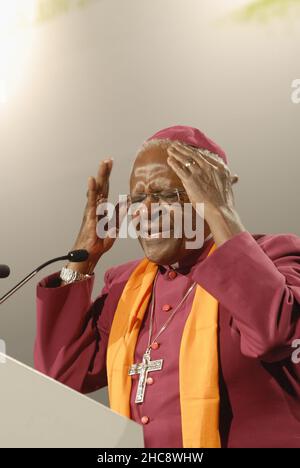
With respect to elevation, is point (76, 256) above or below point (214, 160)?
below

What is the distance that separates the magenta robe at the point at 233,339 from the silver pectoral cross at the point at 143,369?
18 mm

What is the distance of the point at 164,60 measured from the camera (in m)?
3.18

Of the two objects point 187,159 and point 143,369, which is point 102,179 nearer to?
point 187,159

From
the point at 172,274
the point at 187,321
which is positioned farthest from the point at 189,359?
the point at 172,274

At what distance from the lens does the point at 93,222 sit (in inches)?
97.2

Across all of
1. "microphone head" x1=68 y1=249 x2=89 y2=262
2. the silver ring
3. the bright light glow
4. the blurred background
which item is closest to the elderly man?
the silver ring

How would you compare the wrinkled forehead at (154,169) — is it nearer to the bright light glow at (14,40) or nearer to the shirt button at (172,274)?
the shirt button at (172,274)

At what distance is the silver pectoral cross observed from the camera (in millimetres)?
2048

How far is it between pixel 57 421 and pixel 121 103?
2.29 meters

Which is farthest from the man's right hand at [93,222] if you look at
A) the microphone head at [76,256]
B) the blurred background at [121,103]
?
the blurred background at [121,103]

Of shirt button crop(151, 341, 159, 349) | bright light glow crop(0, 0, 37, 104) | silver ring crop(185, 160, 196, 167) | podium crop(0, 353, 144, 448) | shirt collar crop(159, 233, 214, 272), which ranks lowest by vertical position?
shirt button crop(151, 341, 159, 349)

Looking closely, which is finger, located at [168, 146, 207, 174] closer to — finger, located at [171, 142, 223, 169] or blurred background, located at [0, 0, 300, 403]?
finger, located at [171, 142, 223, 169]

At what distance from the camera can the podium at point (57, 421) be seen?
3.90ft

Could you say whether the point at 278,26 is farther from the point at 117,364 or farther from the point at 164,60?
the point at 117,364
